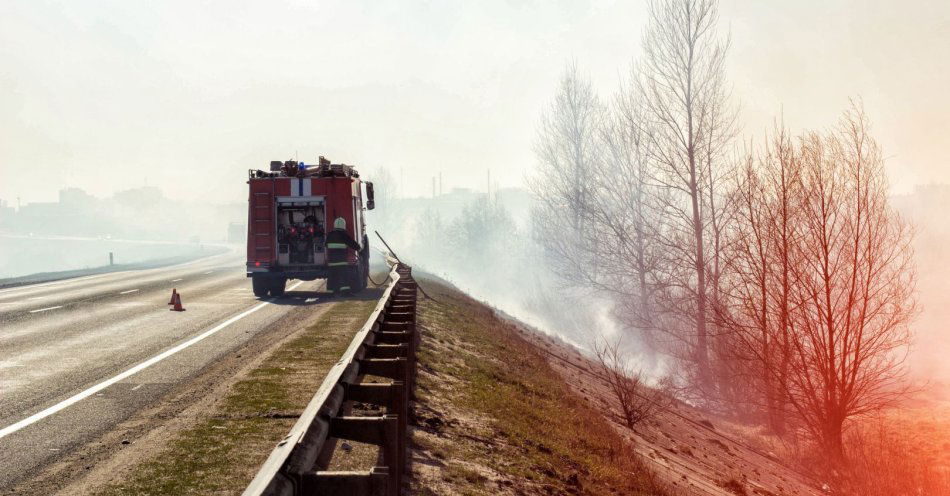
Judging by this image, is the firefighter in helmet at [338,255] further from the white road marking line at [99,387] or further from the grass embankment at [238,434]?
the grass embankment at [238,434]

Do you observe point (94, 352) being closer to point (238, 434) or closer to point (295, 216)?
point (238, 434)

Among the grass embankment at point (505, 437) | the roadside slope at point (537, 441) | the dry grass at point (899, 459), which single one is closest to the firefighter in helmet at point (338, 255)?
the roadside slope at point (537, 441)

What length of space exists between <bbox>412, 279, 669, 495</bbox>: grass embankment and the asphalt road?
2.79m

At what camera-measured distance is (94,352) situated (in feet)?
35.1

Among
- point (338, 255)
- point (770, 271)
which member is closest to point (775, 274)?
point (770, 271)

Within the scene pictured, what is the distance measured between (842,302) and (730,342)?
5.20m

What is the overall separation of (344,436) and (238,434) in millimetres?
2452

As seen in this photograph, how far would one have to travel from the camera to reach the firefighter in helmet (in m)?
17.9

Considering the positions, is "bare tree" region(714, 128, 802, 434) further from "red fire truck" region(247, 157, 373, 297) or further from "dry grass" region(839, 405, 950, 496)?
"red fire truck" region(247, 157, 373, 297)

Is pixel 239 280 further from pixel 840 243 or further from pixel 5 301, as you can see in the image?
pixel 840 243

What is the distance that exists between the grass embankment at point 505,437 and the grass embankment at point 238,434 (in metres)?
1.15

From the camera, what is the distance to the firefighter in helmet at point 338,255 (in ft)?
58.7

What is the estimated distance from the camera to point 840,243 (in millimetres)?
16547

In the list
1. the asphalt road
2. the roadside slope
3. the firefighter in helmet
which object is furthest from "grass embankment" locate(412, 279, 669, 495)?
the firefighter in helmet
